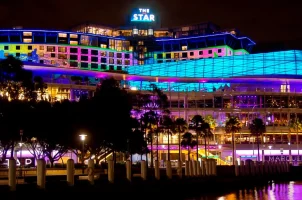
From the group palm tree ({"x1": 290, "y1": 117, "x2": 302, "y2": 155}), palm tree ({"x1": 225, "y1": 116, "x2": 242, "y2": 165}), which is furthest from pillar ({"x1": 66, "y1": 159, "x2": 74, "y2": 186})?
palm tree ({"x1": 290, "y1": 117, "x2": 302, "y2": 155})

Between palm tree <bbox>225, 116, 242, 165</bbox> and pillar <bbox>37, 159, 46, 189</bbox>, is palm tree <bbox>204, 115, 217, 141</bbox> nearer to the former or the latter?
palm tree <bbox>225, 116, 242, 165</bbox>

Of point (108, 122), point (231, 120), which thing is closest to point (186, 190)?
point (108, 122)

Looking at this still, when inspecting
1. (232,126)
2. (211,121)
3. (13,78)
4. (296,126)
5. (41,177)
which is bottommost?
(41,177)

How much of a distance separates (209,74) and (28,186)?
146 meters

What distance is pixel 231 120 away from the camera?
13575cm

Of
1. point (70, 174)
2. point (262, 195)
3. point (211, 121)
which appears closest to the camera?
point (70, 174)

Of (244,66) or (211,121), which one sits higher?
(244,66)

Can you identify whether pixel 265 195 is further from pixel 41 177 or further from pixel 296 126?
pixel 296 126

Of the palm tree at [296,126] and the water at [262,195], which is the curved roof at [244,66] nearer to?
the palm tree at [296,126]

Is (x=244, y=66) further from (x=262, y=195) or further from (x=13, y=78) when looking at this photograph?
(x=13, y=78)

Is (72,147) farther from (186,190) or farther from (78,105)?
(186,190)

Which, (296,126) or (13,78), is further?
(296,126)

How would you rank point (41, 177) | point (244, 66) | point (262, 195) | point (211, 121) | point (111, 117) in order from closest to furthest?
point (41, 177) → point (262, 195) → point (111, 117) → point (211, 121) → point (244, 66)

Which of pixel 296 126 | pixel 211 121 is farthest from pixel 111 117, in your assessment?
pixel 296 126
